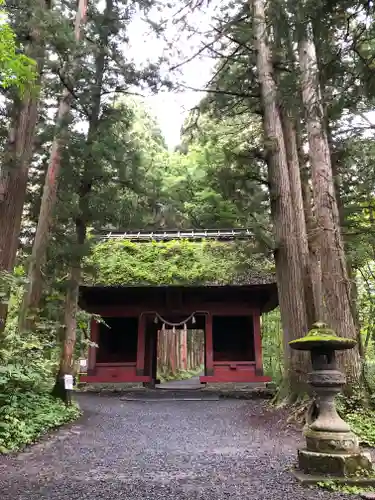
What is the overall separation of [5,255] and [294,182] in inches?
229

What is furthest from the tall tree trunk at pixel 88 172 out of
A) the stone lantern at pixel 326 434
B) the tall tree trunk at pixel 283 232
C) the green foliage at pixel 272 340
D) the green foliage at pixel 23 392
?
the green foliage at pixel 272 340

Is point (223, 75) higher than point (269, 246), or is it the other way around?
point (223, 75)

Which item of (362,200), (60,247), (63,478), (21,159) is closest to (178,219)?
(362,200)

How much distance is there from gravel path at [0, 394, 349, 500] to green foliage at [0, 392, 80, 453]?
19 cm

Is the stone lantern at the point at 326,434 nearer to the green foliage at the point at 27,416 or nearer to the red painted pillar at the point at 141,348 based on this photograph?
the green foliage at the point at 27,416

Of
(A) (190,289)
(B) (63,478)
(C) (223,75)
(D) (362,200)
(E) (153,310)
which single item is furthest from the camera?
(E) (153,310)

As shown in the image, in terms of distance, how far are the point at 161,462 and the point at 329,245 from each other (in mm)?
4075

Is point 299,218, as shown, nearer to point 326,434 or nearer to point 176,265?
point 176,265

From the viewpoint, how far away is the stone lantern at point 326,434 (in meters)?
3.29

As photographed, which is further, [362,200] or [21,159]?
[362,200]

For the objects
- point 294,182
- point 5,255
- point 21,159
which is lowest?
point 5,255

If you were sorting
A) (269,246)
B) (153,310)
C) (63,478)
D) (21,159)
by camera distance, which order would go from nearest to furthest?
(63,478), (21,159), (269,246), (153,310)

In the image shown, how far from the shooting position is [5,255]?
17.3 feet

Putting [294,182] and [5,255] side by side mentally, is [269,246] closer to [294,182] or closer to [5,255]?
[294,182]
